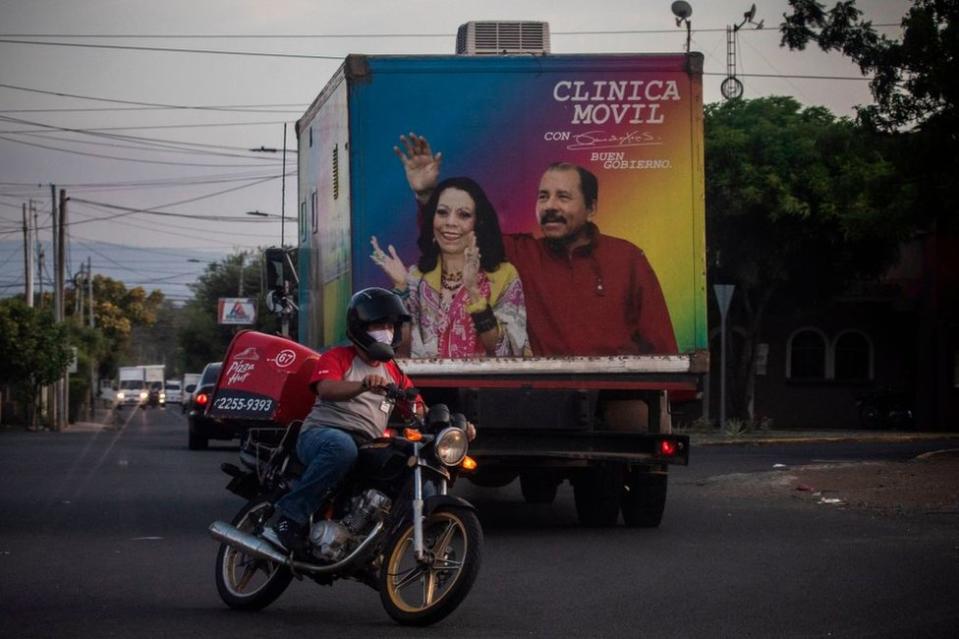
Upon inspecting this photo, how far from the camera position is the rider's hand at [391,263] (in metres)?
12.8

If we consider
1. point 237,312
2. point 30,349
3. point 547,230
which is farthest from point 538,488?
point 237,312

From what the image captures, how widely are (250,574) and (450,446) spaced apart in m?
1.61

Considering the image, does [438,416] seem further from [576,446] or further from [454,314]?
[576,446]

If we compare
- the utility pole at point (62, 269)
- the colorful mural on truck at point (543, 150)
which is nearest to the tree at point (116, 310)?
the utility pole at point (62, 269)

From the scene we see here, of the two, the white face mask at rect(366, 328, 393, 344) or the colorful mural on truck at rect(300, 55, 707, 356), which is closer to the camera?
the white face mask at rect(366, 328, 393, 344)

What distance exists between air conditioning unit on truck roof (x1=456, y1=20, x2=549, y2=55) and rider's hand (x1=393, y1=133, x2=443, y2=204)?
1079mm

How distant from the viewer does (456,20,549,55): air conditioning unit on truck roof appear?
1355 centimetres

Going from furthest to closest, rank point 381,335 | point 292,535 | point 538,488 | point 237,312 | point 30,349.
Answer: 1. point 237,312
2. point 30,349
3. point 538,488
4. point 381,335
5. point 292,535

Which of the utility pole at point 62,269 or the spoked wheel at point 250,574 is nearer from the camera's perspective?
the spoked wheel at point 250,574

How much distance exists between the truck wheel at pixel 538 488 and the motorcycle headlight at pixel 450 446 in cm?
790

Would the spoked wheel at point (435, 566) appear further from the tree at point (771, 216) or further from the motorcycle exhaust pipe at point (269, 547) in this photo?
the tree at point (771, 216)

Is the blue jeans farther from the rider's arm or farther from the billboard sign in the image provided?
the billboard sign

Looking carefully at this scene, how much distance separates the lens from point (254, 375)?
11.0m

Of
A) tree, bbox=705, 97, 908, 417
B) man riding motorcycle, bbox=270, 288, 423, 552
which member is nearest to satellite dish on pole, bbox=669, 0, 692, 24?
tree, bbox=705, 97, 908, 417
